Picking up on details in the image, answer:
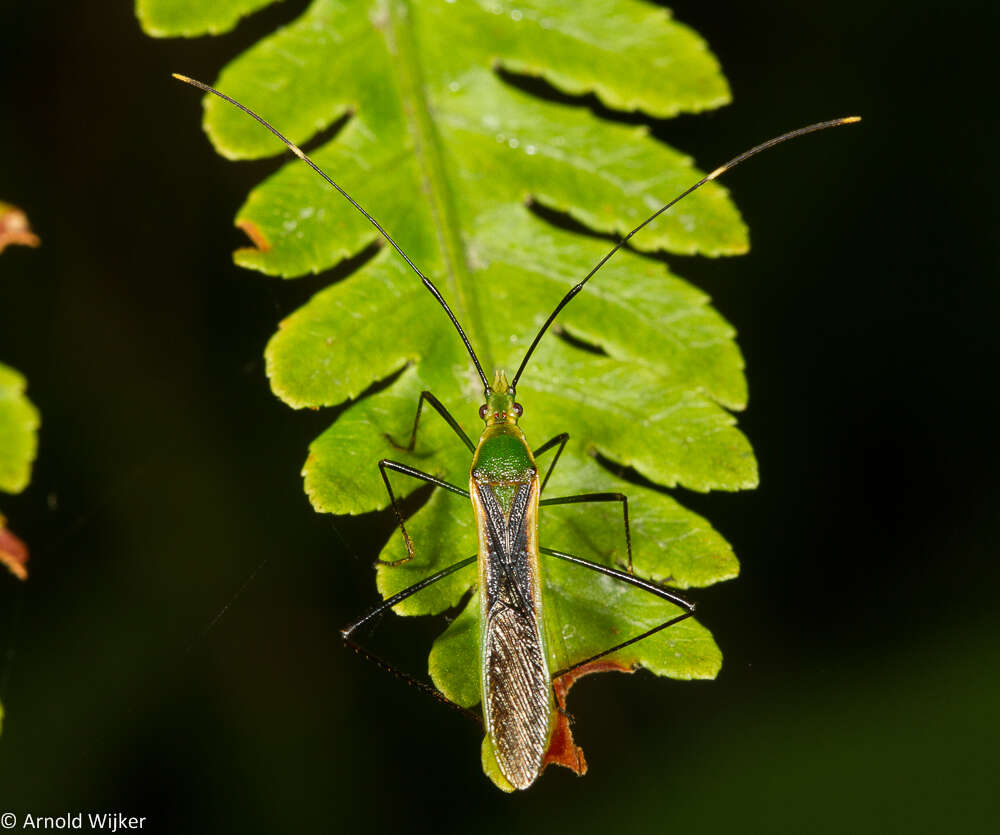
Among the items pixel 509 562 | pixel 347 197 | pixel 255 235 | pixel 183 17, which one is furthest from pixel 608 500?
pixel 183 17

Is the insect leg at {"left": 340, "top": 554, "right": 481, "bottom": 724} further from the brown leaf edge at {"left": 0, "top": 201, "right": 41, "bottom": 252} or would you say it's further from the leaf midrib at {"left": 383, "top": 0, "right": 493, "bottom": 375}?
the brown leaf edge at {"left": 0, "top": 201, "right": 41, "bottom": 252}

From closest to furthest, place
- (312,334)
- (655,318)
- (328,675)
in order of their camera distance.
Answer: (312,334)
(655,318)
(328,675)

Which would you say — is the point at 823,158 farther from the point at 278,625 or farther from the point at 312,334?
the point at 278,625

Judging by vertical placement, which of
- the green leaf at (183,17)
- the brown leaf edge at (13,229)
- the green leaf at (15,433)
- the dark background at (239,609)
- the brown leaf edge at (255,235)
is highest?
the green leaf at (183,17)

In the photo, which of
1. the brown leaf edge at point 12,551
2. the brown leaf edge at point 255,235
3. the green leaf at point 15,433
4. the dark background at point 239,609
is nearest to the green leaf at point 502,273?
the brown leaf edge at point 255,235

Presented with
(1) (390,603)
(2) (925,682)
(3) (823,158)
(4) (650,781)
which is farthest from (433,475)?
(3) (823,158)

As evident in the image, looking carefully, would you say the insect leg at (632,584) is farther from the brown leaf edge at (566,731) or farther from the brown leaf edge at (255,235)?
the brown leaf edge at (255,235)

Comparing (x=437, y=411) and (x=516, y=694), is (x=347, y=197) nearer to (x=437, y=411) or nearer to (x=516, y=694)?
(x=437, y=411)
